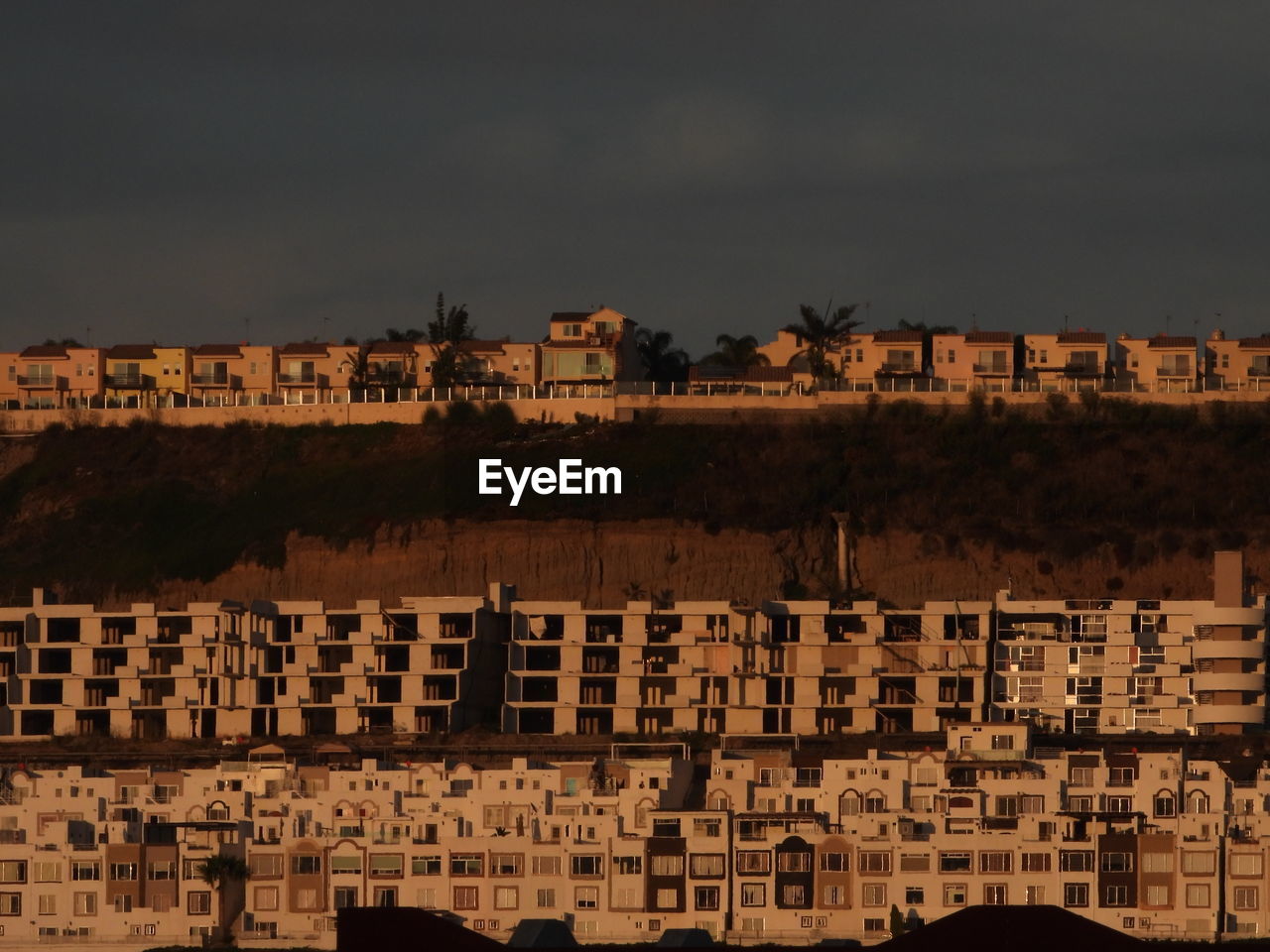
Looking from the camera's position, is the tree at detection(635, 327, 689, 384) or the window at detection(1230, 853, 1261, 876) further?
the tree at detection(635, 327, 689, 384)

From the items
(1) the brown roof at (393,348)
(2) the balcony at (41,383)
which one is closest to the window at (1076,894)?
(1) the brown roof at (393,348)

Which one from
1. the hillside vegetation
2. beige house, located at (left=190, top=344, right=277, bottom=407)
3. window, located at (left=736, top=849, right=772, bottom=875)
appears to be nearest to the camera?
window, located at (left=736, top=849, right=772, bottom=875)

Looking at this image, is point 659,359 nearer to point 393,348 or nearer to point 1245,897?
point 393,348

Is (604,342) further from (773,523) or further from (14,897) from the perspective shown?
(14,897)

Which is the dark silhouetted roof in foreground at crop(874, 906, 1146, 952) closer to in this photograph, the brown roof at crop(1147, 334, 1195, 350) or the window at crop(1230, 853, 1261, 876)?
the window at crop(1230, 853, 1261, 876)

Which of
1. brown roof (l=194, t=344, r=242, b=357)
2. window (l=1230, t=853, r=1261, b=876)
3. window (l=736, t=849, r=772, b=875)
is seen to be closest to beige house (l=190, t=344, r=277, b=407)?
brown roof (l=194, t=344, r=242, b=357)

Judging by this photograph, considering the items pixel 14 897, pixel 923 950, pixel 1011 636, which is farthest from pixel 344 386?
pixel 923 950
